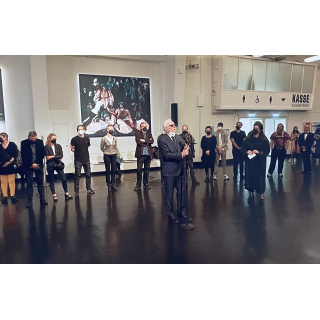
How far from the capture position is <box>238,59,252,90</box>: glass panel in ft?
12.5

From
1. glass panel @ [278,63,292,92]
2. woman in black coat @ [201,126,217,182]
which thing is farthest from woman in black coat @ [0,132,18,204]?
glass panel @ [278,63,292,92]

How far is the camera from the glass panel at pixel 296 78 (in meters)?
3.95

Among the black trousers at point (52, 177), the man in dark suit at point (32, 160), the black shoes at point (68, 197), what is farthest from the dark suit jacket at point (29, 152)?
the black shoes at point (68, 197)

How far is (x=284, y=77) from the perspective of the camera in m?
4.05

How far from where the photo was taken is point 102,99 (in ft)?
12.8

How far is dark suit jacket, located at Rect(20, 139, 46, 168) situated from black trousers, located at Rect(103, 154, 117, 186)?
964 mm

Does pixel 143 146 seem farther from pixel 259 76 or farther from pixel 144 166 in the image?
pixel 259 76

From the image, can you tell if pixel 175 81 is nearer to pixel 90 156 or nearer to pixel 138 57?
pixel 138 57

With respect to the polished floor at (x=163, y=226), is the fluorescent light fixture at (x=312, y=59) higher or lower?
higher

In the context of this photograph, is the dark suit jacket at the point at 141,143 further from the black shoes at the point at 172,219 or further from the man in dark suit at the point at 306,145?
the man in dark suit at the point at 306,145

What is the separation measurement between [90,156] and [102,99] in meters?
0.92

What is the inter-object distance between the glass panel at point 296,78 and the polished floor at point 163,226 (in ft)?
4.17

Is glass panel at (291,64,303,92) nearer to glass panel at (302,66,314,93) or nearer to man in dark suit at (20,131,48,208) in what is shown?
glass panel at (302,66,314,93)

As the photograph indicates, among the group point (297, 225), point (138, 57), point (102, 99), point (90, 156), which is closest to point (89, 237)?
point (90, 156)
